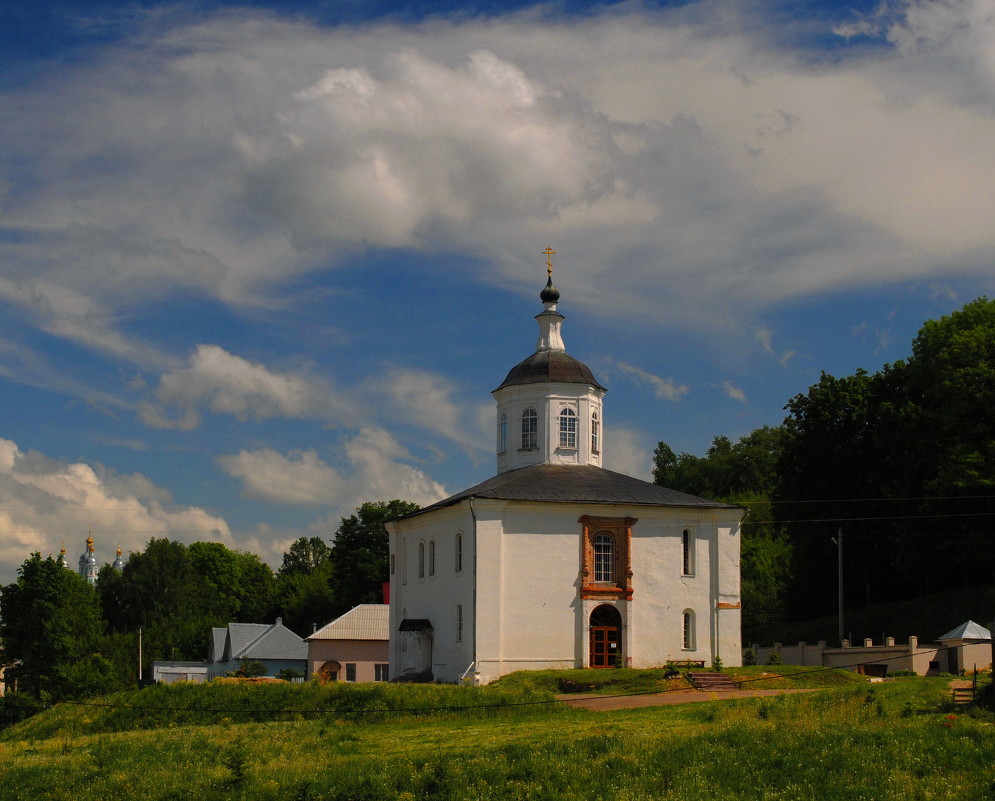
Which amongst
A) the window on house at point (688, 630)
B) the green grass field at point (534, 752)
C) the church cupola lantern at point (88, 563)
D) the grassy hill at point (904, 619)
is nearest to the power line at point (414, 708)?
the green grass field at point (534, 752)

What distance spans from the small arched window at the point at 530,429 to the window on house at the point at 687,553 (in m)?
6.93

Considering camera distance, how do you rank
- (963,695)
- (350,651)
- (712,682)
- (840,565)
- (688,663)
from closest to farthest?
(963,695), (712,682), (688,663), (840,565), (350,651)

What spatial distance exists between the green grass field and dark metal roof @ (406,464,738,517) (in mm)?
8390

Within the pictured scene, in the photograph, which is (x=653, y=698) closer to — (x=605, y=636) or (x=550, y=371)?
(x=605, y=636)

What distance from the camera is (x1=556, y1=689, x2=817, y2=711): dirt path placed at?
109ft

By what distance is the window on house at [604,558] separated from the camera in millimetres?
43156

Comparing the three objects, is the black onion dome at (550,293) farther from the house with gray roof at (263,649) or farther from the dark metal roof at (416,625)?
the house with gray roof at (263,649)

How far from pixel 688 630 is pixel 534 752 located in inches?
771

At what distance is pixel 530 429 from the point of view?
4838cm

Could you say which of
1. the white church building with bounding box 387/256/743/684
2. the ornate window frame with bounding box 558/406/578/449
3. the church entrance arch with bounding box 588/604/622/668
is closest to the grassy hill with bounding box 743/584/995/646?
the white church building with bounding box 387/256/743/684

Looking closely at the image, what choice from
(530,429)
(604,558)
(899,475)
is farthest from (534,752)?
(899,475)

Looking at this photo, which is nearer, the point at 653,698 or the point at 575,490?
the point at 653,698

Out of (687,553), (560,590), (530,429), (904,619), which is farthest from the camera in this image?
(904,619)

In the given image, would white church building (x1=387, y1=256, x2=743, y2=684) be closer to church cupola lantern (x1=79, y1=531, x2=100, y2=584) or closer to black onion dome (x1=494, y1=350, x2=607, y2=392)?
black onion dome (x1=494, y1=350, x2=607, y2=392)
